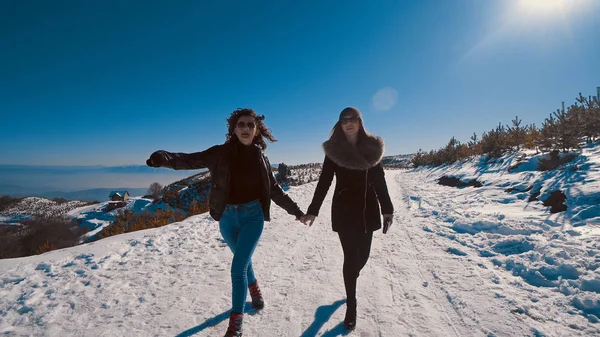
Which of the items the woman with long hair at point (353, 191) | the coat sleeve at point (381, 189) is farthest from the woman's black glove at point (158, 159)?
the coat sleeve at point (381, 189)

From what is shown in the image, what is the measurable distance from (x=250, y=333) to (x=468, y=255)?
13.3 ft

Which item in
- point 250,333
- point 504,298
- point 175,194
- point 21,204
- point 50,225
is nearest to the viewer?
point 250,333

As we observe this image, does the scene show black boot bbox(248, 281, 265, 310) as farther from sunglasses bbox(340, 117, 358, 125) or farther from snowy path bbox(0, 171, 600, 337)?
sunglasses bbox(340, 117, 358, 125)

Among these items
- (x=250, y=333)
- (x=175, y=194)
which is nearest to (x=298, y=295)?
(x=250, y=333)

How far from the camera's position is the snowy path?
109 inches

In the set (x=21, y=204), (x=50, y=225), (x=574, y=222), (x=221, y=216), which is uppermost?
(x=221, y=216)

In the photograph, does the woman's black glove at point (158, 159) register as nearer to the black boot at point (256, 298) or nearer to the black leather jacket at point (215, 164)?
the black leather jacket at point (215, 164)

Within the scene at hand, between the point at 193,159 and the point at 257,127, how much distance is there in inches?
36.6

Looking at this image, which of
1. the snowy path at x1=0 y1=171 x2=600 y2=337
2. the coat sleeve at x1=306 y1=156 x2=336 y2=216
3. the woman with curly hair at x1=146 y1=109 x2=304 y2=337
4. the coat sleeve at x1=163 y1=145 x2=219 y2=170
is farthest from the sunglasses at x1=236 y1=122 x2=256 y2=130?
the snowy path at x1=0 y1=171 x2=600 y2=337

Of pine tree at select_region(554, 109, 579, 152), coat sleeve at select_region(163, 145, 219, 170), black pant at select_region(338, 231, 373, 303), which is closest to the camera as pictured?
coat sleeve at select_region(163, 145, 219, 170)

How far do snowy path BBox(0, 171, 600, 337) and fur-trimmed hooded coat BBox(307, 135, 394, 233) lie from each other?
1110 millimetres

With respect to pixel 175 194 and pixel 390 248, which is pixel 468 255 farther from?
pixel 175 194

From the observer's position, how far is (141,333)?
2717mm

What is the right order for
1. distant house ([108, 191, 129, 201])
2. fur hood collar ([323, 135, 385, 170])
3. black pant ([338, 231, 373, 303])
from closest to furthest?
black pant ([338, 231, 373, 303]) → fur hood collar ([323, 135, 385, 170]) → distant house ([108, 191, 129, 201])
